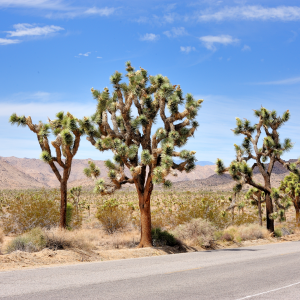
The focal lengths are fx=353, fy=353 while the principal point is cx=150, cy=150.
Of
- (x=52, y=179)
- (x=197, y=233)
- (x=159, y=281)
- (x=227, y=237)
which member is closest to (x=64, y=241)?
(x=159, y=281)

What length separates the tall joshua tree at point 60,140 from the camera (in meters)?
16.3

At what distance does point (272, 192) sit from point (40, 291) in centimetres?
1893

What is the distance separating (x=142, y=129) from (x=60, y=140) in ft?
13.0

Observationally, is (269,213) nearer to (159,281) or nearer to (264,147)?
(264,147)

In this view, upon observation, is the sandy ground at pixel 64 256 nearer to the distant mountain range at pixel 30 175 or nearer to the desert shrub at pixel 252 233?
the desert shrub at pixel 252 233

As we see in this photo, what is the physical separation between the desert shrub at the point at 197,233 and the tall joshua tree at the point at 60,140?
6252 millimetres

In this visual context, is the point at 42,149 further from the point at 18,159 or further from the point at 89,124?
the point at 18,159

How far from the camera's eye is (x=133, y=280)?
862 cm

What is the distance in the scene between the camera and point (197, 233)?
18.6 m

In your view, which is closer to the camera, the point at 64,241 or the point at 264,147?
the point at 64,241

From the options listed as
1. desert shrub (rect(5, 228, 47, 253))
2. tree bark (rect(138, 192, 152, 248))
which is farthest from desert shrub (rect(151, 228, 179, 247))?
desert shrub (rect(5, 228, 47, 253))

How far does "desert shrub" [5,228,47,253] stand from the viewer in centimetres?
1334

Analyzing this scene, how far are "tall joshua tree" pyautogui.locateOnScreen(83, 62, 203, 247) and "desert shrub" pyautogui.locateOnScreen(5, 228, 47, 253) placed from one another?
10.7 ft

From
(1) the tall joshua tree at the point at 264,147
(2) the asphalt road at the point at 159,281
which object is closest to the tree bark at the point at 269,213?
(1) the tall joshua tree at the point at 264,147
